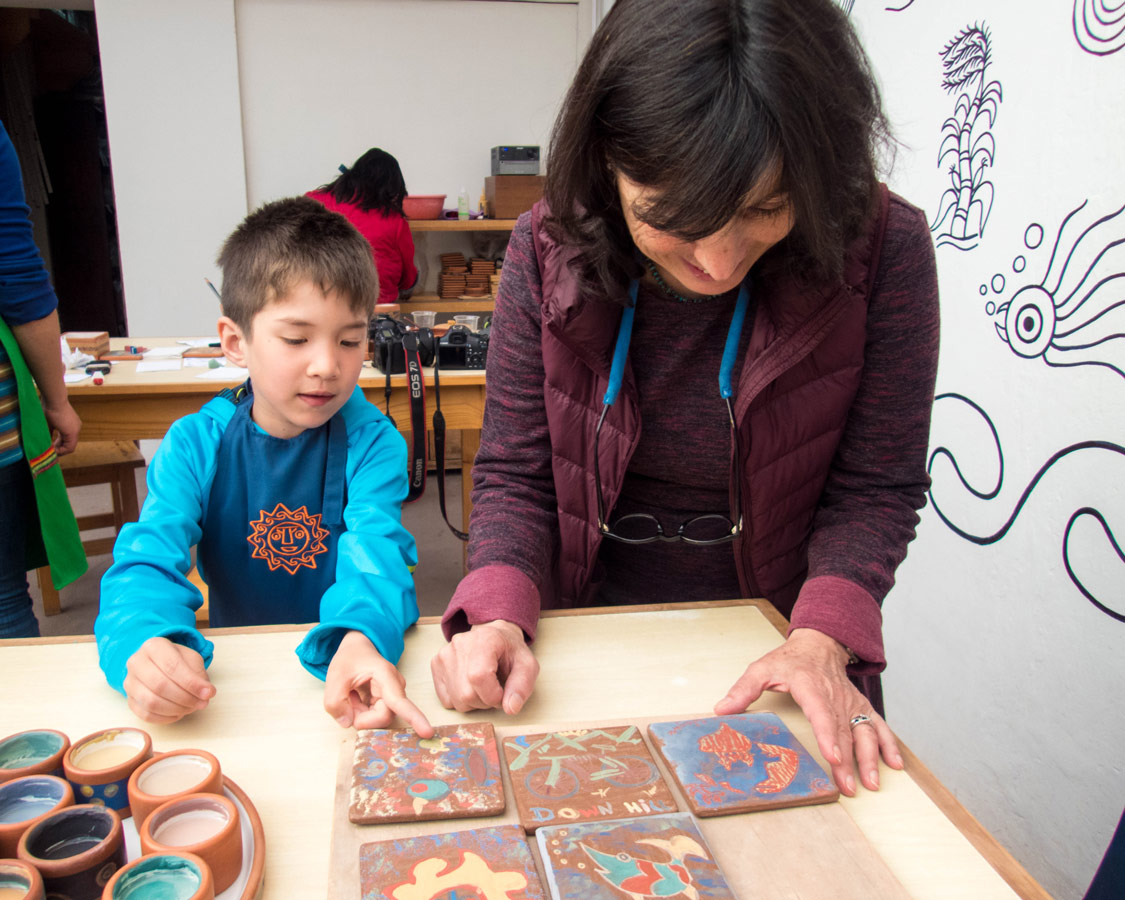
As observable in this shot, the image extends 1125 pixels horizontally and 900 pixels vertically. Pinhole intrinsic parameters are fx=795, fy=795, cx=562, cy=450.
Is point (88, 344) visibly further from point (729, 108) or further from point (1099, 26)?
point (1099, 26)

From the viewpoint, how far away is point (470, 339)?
2.61 m

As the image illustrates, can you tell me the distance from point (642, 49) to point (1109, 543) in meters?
1.07

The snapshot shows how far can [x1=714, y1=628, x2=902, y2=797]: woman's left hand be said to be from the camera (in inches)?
27.6

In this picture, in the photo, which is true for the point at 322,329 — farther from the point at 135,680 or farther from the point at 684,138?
the point at 684,138

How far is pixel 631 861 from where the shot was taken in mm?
568

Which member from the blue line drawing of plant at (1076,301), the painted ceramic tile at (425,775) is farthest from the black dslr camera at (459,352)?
the painted ceramic tile at (425,775)

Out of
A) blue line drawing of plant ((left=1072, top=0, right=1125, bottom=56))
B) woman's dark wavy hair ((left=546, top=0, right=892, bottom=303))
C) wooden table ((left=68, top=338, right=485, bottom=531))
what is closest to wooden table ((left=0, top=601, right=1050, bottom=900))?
woman's dark wavy hair ((left=546, top=0, right=892, bottom=303))

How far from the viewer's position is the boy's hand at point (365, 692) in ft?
2.45

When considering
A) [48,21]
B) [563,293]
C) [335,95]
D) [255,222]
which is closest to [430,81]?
[335,95]

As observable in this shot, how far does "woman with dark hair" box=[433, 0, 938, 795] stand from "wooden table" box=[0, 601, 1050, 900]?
0.05 m

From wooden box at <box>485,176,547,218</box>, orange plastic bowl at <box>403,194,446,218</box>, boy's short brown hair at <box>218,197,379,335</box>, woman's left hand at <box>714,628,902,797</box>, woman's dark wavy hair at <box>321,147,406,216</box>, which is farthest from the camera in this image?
wooden box at <box>485,176,547,218</box>

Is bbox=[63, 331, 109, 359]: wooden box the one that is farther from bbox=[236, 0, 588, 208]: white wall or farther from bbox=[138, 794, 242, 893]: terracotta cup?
bbox=[138, 794, 242, 893]: terracotta cup

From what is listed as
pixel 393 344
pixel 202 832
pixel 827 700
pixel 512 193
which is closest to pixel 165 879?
pixel 202 832

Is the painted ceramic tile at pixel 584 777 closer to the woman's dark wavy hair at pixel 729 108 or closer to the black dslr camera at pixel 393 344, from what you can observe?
the woman's dark wavy hair at pixel 729 108
